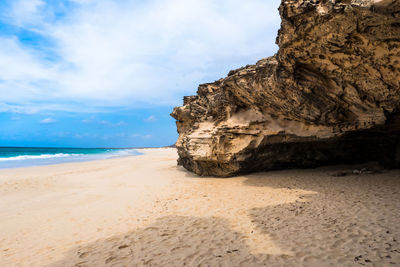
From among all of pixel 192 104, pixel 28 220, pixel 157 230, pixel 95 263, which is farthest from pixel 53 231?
pixel 192 104

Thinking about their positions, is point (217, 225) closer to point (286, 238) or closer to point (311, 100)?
point (286, 238)

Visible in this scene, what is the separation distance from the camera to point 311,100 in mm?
10539

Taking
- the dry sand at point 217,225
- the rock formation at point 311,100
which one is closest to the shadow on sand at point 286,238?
the dry sand at point 217,225

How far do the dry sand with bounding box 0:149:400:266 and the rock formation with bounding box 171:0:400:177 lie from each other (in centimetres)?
231

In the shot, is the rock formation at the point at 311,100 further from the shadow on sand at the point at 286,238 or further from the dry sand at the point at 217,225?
the shadow on sand at the point at 286,238

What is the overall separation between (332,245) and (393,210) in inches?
126

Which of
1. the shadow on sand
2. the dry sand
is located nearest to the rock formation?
the dry sand

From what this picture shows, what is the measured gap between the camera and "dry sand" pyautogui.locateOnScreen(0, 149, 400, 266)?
5.12 metres

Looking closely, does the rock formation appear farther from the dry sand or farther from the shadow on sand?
the shadow on sand

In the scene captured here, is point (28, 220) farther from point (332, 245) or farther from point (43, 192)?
point (332, 245)

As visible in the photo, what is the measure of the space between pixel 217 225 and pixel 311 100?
756 centimetres

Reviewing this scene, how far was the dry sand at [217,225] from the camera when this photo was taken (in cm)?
512

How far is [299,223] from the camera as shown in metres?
6.51

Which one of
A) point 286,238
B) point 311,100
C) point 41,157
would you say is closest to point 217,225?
point 286,238
